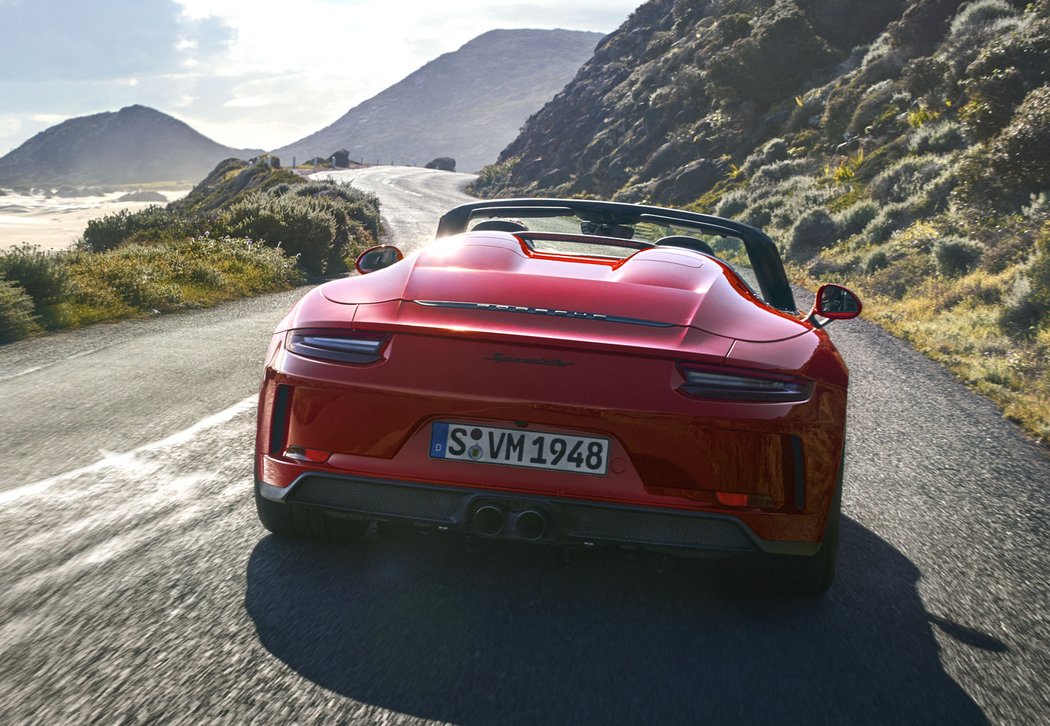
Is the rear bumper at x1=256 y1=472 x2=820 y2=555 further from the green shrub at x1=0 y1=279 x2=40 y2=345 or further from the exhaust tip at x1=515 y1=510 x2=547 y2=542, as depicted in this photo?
the green shrub at x1=0 y1=279 x2=40 y2=345

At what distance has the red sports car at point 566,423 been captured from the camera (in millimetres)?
2920

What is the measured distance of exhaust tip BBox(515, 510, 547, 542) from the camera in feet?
9.68

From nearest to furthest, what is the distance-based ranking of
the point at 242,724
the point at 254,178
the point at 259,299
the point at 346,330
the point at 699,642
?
the point at 242,724
the point at 699,642
the point at 346,330
the point at 259,299
the point at 254,178

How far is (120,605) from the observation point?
2924mm

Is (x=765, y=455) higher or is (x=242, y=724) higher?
(x=765, y=455)

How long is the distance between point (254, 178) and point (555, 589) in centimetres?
5042

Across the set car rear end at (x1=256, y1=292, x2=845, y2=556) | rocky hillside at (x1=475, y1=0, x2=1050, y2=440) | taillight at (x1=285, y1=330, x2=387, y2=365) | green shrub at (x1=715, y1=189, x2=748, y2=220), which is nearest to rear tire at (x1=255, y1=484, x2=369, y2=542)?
car rear end at (x1=256, y1=292, x2=845, y2=556)

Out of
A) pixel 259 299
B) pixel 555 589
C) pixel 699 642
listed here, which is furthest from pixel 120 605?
pixel 259 299

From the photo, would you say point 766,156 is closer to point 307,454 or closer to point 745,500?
point 745,500

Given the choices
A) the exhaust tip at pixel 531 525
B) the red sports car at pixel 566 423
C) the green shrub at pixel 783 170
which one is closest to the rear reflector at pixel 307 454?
the red sports car at pixel 566 423

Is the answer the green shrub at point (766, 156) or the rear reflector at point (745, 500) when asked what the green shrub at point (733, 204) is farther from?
the rear reflector at point (745, 500)

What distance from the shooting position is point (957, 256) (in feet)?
49.7

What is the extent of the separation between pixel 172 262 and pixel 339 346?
→ 1291 centimetres

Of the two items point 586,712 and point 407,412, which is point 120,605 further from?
point 586,712
